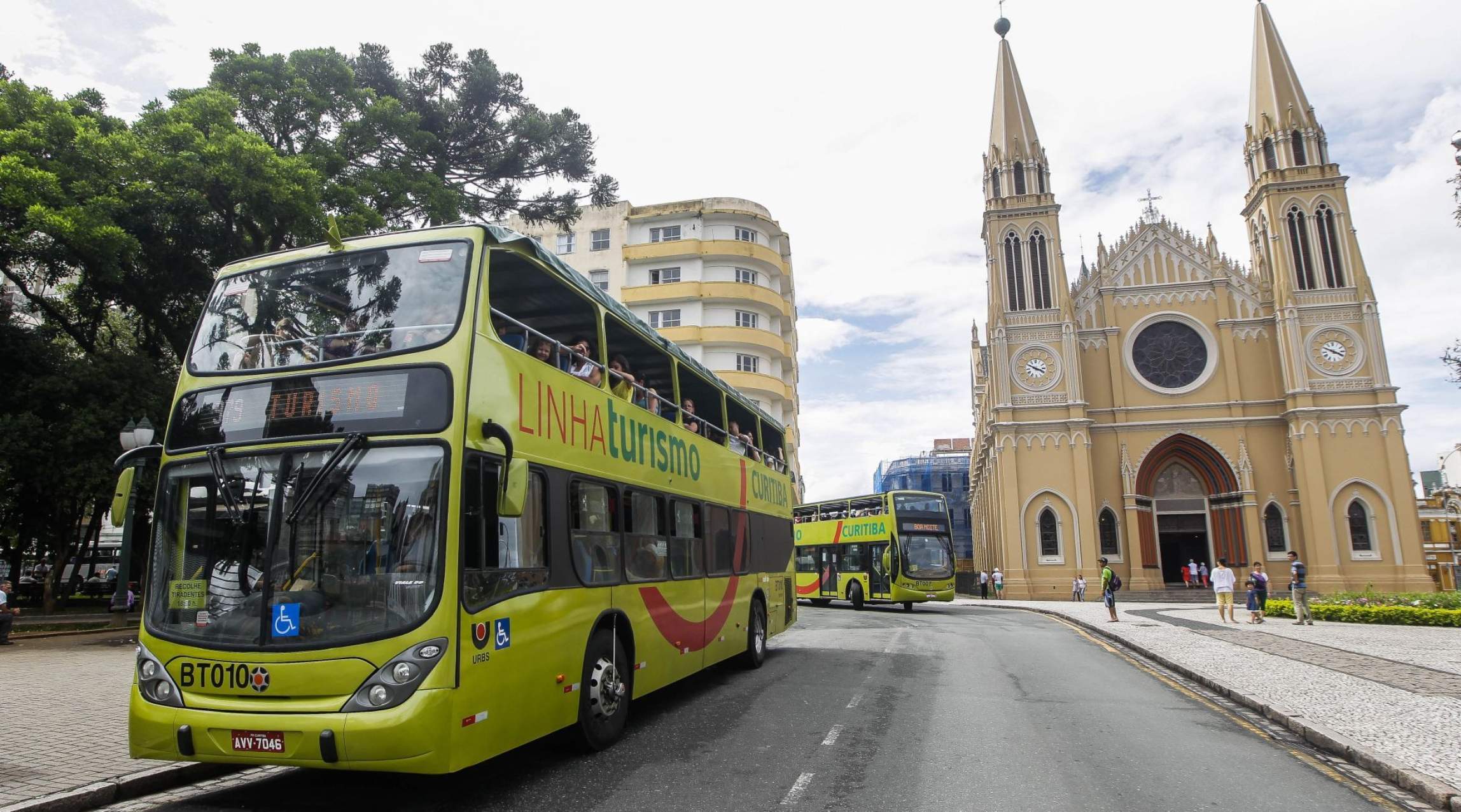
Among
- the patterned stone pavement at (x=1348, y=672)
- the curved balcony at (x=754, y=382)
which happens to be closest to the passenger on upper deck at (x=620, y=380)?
the patterned stone pavement at (x=1348, y=672)

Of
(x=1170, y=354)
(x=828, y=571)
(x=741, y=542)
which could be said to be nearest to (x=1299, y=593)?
(x=828, y=571)

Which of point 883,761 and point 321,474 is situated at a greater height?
point 321,474

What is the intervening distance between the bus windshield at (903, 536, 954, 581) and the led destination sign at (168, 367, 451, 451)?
23.3 m

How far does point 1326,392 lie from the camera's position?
39.8m

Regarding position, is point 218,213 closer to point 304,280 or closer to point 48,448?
point 48,448

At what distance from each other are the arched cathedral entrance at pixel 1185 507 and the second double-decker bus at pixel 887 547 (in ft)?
60.4

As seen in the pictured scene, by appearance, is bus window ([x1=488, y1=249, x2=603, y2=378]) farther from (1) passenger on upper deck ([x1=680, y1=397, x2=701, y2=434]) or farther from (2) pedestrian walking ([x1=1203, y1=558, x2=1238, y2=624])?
(2) pedestrian walking ([x1=1203, y1=558, x2=1238, y2=624])

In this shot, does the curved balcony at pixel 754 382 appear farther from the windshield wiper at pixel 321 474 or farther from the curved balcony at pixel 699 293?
the windshield wiper at pixel 321 474

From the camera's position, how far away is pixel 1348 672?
11.7 m

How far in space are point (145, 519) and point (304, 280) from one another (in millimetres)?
3180

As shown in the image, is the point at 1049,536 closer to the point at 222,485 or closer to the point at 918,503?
the point at 918,503

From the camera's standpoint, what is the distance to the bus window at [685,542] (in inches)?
366

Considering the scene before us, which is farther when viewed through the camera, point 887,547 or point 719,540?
point 887,547

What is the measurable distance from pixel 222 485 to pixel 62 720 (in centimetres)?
455
